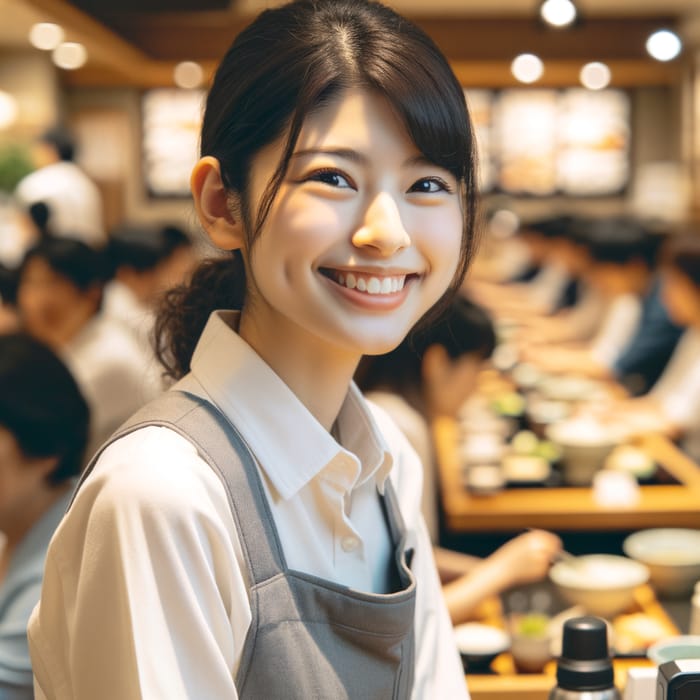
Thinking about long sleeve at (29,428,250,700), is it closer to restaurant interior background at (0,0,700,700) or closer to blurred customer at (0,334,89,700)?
blurred customer at (0,334,89,700)

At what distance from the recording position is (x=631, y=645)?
2207mm

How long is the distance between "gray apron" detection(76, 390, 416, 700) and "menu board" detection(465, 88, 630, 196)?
11169 millimetres

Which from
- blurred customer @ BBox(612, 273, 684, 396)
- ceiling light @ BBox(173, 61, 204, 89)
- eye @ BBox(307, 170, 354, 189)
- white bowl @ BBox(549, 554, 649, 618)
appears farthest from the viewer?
ceiling light @ BBox(173, 61, 204, 89)

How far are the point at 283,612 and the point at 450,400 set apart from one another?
208 centimetres

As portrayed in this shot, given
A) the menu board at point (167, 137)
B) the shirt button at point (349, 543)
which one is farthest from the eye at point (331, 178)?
the menu board at point (167, 137)

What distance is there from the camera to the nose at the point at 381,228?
41.1 inches

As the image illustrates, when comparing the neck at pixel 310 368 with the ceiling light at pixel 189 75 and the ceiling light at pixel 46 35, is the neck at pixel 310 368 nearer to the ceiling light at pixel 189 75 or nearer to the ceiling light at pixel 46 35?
the ceiling light at pixel 46 35

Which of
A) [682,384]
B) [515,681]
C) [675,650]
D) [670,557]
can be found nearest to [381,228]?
[675,650]

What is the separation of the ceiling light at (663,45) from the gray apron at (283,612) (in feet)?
14.3

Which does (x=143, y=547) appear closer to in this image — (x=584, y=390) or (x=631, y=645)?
(x=631, y=645)

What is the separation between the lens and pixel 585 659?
1.42 metres

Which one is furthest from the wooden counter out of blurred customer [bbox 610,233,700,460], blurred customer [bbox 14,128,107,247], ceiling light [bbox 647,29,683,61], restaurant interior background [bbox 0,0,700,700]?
blurred customer [bbox 14,128,107,247]

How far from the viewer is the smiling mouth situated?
1069 mm

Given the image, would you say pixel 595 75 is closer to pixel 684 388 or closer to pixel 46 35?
pixel 46 35
